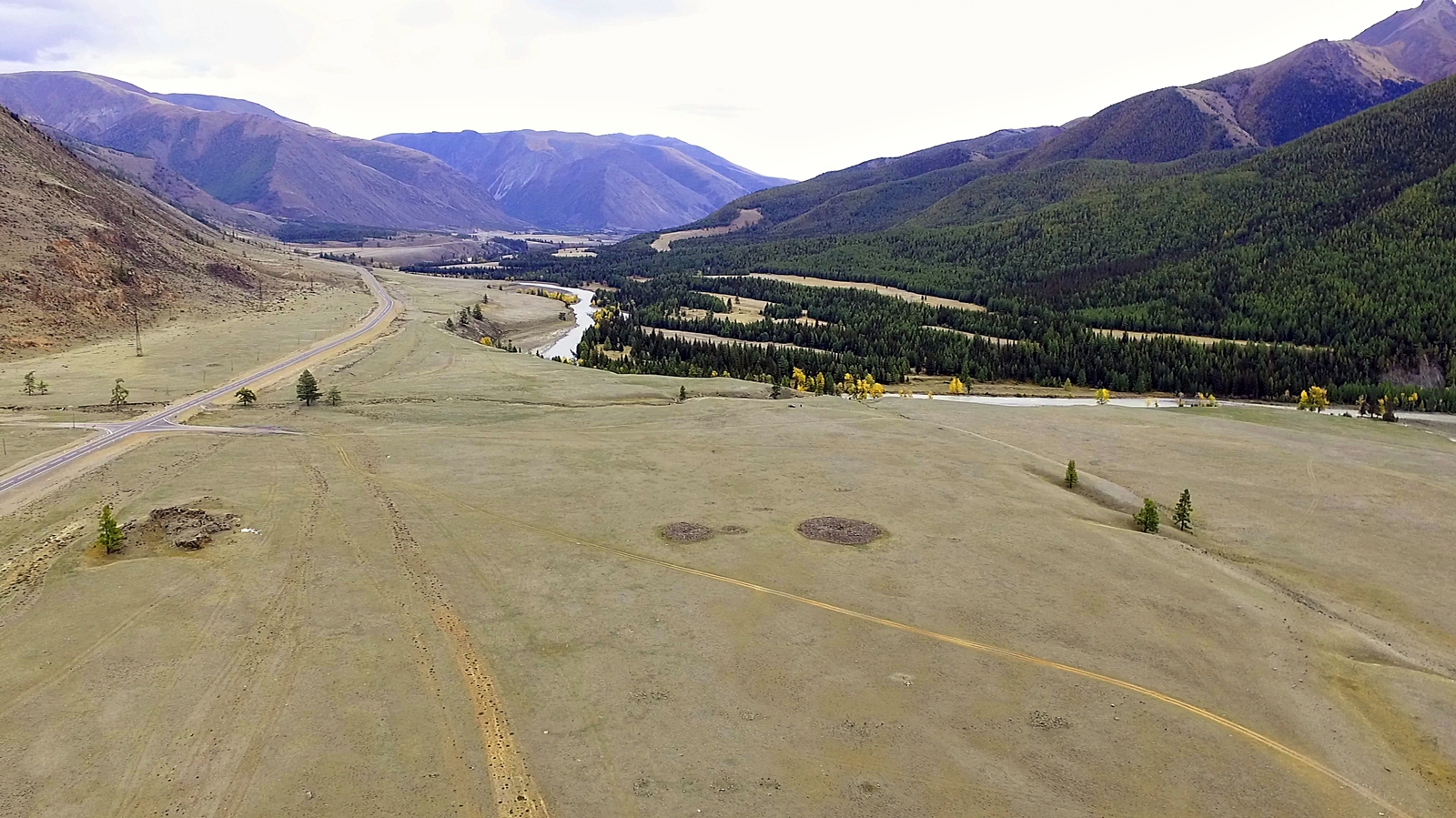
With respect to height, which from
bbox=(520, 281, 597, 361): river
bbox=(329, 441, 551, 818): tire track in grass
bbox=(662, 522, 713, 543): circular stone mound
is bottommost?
bbox=(329, 441, 551, 818): tire track in grass

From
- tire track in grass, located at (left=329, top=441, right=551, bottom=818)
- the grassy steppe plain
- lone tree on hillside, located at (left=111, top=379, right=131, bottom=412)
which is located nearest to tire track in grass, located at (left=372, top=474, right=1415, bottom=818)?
the grassy steppe plain

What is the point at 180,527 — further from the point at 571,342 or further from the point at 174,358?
the point at 571,342

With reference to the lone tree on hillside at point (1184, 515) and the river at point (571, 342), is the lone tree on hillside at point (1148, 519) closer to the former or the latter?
the lone tree on hillside at point (1184, 515)

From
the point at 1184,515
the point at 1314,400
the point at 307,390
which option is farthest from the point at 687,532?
the point at 1314,400

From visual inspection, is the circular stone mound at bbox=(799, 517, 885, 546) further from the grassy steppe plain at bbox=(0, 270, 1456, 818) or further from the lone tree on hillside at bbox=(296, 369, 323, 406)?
the lone tree on hillside at bbox=(296, 369, 323, 406)

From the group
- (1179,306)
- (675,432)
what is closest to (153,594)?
(675,432)

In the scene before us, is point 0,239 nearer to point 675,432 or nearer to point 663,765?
point 675,432
